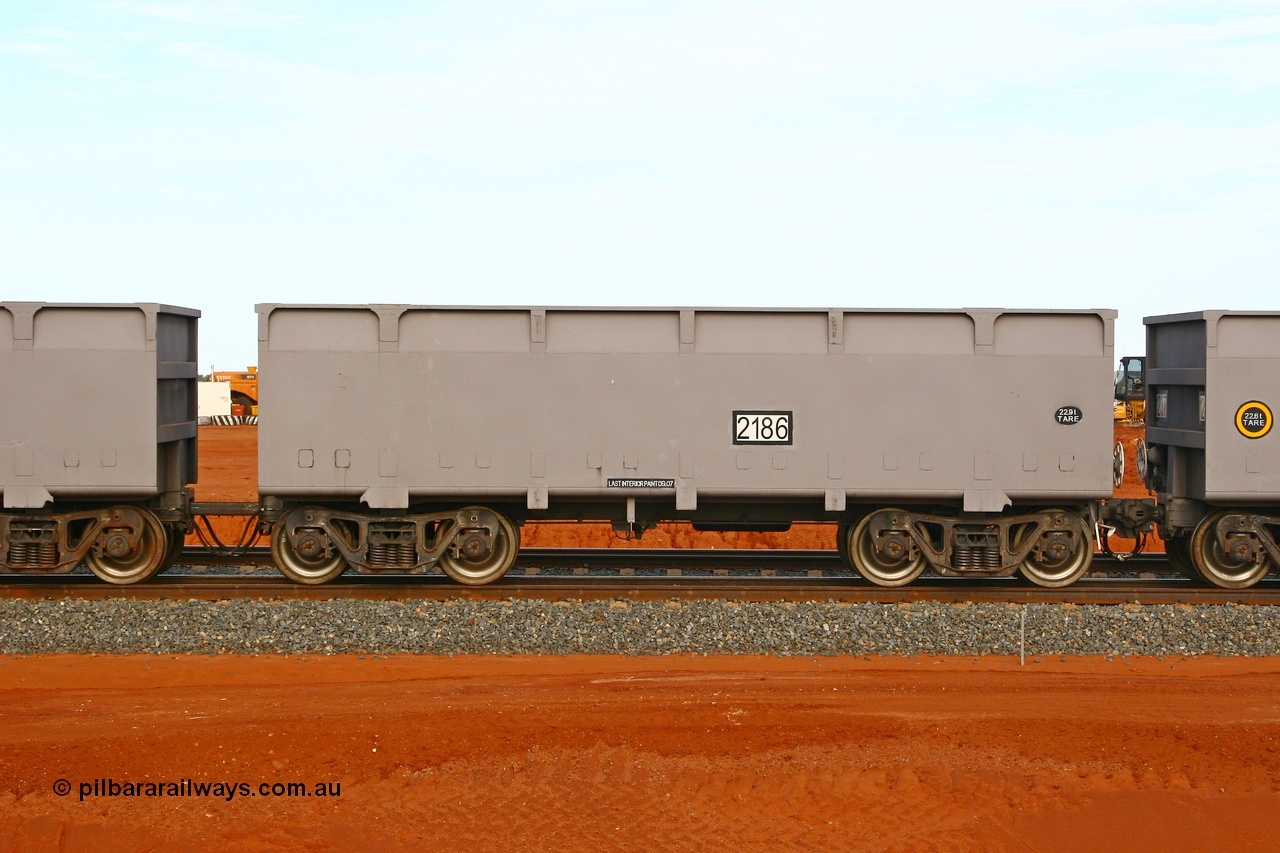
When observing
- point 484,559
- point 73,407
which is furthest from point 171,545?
point 484,559

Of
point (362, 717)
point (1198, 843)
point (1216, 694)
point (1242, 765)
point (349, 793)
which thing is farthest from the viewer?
point (1216, 694)

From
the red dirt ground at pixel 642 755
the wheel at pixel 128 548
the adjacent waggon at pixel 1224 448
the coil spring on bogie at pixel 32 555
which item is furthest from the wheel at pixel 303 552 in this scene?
the adjacent waggon at pixel 1224 448

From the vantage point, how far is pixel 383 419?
11.8 metres

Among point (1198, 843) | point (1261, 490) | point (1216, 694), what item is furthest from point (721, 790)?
point (1261, 490)

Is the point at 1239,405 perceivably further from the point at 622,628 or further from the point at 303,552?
the point at 303,552

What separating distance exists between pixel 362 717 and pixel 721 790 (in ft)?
9.46

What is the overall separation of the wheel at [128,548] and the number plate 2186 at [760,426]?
6535mm

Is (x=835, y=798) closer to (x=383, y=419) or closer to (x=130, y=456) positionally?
(x=383, y=419)

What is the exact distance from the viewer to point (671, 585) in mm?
12156

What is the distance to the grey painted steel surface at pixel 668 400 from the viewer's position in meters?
11.8

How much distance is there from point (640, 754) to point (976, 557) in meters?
5.96

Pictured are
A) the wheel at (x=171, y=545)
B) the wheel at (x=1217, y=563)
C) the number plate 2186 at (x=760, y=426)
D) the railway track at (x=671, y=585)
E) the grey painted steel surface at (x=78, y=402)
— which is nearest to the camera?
the railway track at (x=671, y=585)

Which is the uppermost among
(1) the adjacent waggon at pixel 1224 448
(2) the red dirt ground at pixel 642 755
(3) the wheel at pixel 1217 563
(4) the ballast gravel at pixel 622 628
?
(1) the adjacent waggon at pixel 1224 448

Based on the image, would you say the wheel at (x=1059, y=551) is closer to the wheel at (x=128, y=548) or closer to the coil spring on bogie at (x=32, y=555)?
the wheel at (x=128, y=548)
